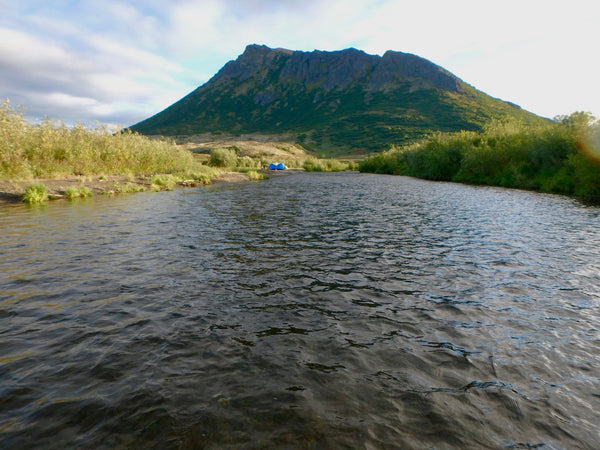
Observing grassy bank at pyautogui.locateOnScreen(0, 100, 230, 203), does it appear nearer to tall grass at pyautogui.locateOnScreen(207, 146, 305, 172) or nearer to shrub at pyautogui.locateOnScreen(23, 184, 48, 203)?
shrub at pyautogui.locateOnScreen(23, 184, 48, 203)

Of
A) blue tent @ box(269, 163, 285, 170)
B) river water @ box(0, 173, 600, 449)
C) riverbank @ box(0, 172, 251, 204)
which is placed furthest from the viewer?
blue tent @ box(269, 163, 285, 170)

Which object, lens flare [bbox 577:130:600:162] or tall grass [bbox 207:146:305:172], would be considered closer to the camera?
lens flare [bbox 577:130:600:162]

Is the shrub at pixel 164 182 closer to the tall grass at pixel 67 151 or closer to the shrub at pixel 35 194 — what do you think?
the tall grass at pixel 67 151

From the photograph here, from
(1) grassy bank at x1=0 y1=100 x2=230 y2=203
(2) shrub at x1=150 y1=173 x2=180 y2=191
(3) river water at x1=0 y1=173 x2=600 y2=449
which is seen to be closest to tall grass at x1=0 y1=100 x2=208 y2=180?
(1) grassy bank at x1=0 y1=100 x2=230 y2=203

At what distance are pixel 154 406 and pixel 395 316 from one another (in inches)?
224

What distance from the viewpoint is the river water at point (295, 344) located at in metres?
4.55

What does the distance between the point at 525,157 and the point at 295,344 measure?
5641cm

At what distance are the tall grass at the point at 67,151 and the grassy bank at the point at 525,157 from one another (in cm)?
5332

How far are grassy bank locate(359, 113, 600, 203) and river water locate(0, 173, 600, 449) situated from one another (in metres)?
30.5

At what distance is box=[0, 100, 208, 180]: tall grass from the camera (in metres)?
27.5

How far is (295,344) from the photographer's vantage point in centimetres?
672

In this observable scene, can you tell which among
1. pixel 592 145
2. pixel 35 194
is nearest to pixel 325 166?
pixel 592 145

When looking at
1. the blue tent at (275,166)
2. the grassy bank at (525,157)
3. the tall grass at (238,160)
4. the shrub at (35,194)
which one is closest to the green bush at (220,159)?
the tall grass at (238,160)

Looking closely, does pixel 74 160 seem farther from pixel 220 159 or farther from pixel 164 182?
pixel 220 159
